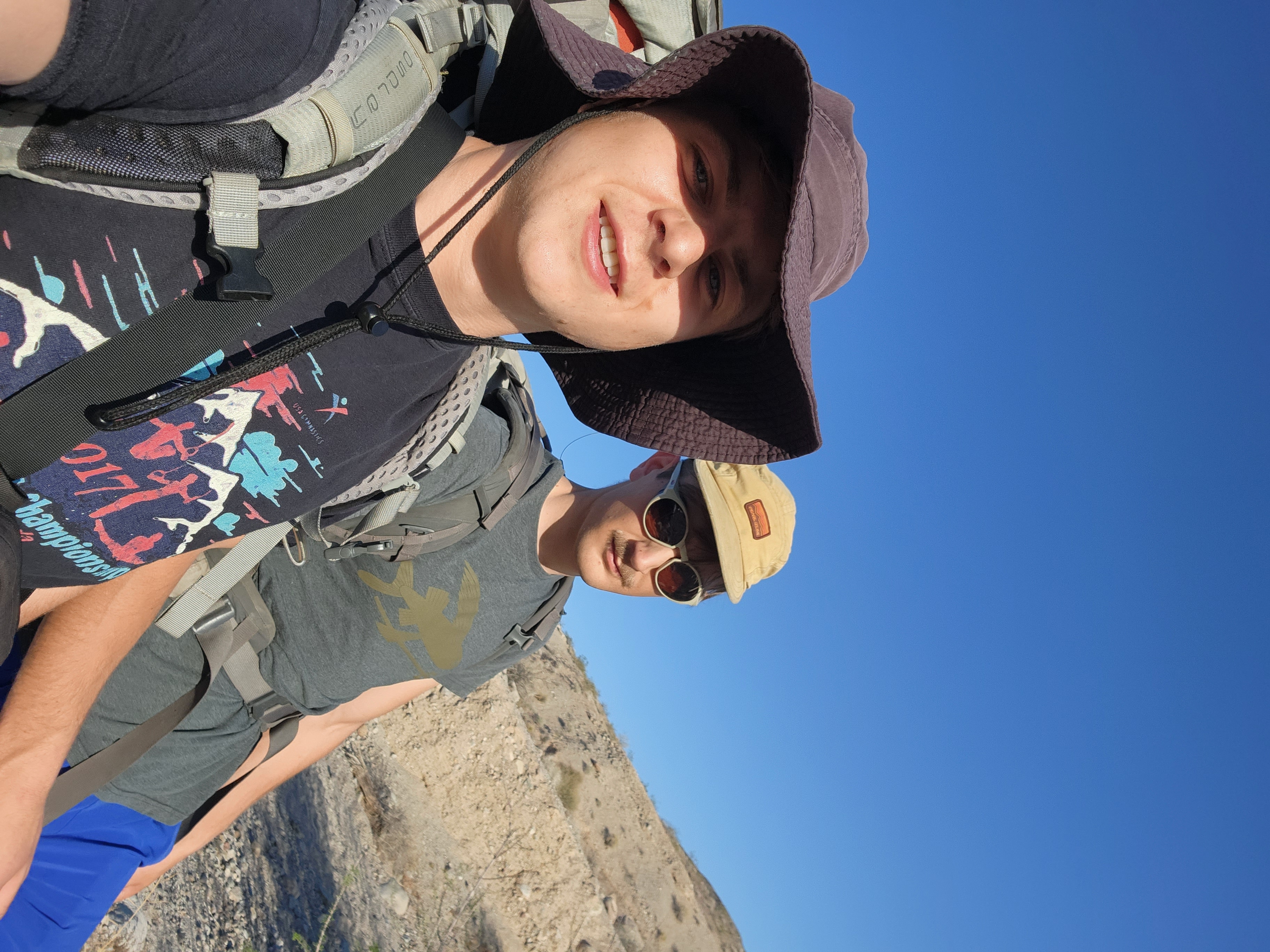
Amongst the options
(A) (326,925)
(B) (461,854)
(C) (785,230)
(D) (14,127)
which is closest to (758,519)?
(C) (785,230)

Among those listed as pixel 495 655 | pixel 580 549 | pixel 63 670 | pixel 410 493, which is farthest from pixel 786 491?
pixel 63 670

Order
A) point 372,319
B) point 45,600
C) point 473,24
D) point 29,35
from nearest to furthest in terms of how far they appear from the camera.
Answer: point 29,35 < point 372,319 < point 473,24 < point 45,600

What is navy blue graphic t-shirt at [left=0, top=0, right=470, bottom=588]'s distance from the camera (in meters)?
1.32

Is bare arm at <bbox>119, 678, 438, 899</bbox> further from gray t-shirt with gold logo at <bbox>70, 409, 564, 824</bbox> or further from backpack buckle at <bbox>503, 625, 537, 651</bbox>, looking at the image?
backpack buckle at <bbox>503, 625, 537, 651</bbox>

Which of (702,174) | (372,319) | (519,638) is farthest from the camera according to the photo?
(519,638)

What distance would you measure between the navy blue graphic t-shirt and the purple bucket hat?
0.50 m

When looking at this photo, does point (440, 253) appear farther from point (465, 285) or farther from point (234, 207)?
point (234, 207)

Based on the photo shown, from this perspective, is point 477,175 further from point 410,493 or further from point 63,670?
point 63,670

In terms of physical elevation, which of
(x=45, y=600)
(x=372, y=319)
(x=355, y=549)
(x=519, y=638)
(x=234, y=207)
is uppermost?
(x=234, y=207)

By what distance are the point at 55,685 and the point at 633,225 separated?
190 centimetres

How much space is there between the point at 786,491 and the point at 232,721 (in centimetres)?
278

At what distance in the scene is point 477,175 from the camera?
1815mm

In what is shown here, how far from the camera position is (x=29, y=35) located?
3.48 feet

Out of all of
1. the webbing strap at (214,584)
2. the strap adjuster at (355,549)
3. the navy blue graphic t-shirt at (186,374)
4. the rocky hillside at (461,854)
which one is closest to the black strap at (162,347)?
the navy blue graphic t-shirt at (186,374)
